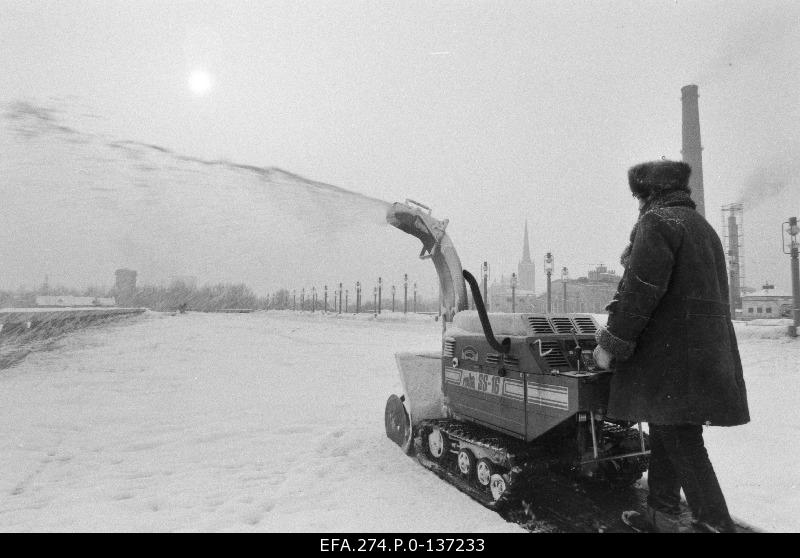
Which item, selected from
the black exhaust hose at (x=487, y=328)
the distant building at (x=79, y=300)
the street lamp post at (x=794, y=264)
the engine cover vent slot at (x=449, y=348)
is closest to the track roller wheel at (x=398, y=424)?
the engine cover vent slot at (x=449, y=348)

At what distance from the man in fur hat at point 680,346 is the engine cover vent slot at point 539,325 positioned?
3.21 feet

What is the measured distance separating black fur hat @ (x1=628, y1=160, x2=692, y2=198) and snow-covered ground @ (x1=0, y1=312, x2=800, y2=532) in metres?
2.68

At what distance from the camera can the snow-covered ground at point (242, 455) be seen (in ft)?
13.4

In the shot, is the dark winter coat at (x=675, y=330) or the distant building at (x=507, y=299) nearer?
the dark winter coat at (x=675, y=330)

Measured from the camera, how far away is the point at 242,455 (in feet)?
20.4

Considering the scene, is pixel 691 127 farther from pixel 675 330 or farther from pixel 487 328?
pixel 675 330

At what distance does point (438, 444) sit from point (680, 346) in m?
2.85

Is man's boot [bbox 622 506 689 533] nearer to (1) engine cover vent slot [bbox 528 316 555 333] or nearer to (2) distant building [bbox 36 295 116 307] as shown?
(1) engine cover vent slot [bbox 528 316 555 333]

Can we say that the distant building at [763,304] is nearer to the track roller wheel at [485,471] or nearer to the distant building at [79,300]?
the track roller wheel at [485,471]

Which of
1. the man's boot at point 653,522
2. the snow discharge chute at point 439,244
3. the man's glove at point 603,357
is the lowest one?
the man's boot at point 653,522

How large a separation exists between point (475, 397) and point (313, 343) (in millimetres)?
16301

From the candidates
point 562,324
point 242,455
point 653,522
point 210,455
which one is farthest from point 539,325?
point 210,455
